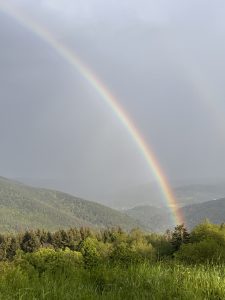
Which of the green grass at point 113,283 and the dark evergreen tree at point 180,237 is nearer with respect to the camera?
the green grass at point 113,283

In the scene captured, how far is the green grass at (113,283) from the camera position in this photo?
895 centimetres

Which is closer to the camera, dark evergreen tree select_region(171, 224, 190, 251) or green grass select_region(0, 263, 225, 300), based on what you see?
green grass select_region(0, 263, 225, 300)

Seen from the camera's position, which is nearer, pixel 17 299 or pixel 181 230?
pixel 17 299

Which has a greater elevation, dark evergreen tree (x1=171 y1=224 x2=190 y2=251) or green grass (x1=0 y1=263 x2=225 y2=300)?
dark evergreen tree (x1=171 y1=224 x2=190 y2=251)

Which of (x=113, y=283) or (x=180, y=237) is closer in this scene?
(x=113, y=283)

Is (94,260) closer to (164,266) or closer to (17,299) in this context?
(164,266)

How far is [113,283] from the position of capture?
10312mm

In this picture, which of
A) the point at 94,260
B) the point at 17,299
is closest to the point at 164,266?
the point at 94,260

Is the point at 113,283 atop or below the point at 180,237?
below

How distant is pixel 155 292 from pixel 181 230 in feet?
376

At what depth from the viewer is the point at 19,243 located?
198750 mm

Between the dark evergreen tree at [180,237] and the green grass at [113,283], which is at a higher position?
the dark evergreen tree at [180,237]

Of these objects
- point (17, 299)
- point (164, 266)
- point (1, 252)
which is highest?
point (1, 252)

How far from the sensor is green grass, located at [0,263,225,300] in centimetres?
895
